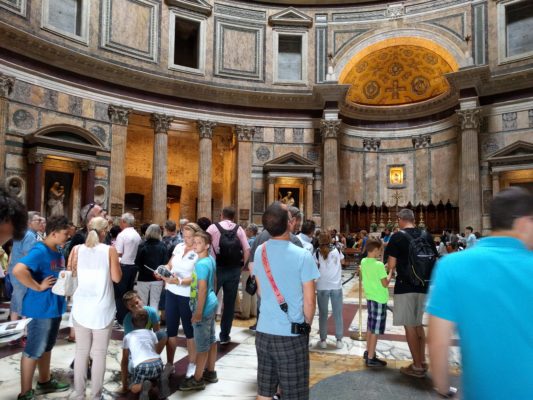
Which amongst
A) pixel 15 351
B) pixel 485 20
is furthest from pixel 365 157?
Answer: pixel 15 351

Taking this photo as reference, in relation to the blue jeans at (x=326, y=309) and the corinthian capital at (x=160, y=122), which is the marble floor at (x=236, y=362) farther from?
the corinthian capital at (x=160, y=122)

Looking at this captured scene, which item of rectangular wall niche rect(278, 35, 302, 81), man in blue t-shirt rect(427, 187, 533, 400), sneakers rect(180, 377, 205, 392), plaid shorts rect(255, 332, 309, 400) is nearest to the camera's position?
man in blue t-shirt rect(427, 187, 533, 400)

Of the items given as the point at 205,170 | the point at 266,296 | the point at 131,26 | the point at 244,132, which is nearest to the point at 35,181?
the point at 205,170

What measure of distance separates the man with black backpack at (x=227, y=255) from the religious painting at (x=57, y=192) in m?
10.9

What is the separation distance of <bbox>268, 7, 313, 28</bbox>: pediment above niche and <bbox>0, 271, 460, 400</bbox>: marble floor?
17.6 metres

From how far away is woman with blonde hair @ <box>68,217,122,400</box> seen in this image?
141 inches

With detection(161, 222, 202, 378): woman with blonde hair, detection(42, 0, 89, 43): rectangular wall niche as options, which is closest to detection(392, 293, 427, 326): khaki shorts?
detection(161, 222, 202, 378): woman with blonde hair

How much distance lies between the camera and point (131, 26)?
58.4ft

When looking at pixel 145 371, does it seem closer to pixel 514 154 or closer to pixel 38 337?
pixel 38 337

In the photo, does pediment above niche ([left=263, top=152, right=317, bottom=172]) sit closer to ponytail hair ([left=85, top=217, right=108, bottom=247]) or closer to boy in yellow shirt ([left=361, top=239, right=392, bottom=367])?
boy in yellow shirt ([left=361, top=239, right=392, bottom=367])

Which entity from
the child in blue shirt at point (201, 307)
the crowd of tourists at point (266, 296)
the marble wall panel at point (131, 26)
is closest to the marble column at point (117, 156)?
the marble wall panel at point (131, 26)

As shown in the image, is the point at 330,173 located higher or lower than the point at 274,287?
higher

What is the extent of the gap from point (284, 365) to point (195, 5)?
1985 cm

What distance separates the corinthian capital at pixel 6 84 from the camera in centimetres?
1341
